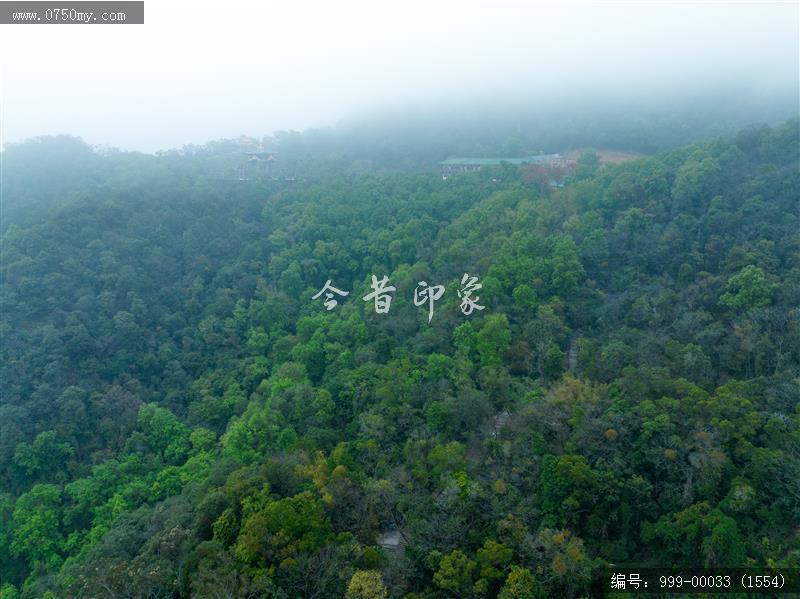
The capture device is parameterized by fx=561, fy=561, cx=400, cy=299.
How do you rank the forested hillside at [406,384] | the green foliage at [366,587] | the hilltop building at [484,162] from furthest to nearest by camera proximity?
1. the hilltop building at [484,162]
2. the forested hillside at [406,384]
3. the green foliage at [366,587]

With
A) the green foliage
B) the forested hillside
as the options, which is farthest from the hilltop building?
the green foliage

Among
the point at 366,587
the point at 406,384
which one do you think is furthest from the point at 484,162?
the point at 366,587

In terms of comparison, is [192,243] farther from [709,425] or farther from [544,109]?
[544,109]

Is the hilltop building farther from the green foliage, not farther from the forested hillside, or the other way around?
→ the green foliage

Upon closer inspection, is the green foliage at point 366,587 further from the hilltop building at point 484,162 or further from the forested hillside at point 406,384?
the hilltop building at point 484,162

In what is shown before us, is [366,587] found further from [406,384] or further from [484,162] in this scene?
[484,162]

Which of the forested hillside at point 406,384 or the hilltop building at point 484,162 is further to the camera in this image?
the hilltop building at point 484,162

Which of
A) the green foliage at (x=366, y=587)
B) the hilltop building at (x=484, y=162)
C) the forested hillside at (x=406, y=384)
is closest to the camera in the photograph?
the green foliage at (x=366, y=587)

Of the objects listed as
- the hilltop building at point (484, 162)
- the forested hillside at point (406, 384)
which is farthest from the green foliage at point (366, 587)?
the hilltop building at point (484, 162)
